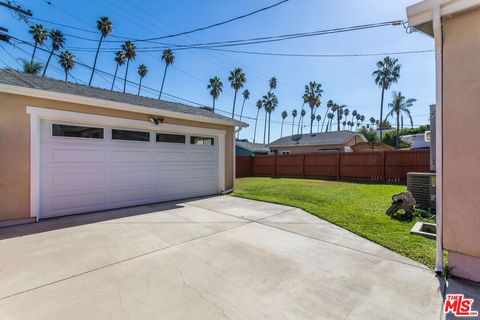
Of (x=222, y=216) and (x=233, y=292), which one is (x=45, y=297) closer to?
(x=233, y=292)

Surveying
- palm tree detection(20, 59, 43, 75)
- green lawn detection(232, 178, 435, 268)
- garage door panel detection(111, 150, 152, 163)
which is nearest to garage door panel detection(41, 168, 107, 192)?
garage door panel detection(111, 150, 152, 163)

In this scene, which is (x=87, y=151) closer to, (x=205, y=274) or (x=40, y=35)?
(x=205, y=274)

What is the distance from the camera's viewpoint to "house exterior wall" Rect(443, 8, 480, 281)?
2775 mm

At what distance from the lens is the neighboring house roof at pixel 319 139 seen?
23.5 m

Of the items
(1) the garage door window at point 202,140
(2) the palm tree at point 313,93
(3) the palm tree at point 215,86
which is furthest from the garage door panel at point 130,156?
(2) the palm tree at point 313,93

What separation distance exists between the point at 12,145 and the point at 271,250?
5.82 m

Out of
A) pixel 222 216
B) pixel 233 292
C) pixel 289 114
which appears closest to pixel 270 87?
pixel 289 114

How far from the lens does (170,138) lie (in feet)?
26.2

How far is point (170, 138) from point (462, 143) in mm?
7219

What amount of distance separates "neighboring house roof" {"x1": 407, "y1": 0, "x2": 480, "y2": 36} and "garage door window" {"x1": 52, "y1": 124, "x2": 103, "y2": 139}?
7.01 m

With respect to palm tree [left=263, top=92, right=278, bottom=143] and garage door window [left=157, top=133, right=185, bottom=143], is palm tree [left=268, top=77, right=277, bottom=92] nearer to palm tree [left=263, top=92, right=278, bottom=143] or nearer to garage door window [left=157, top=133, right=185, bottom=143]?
palm tree [left=263, top=92, right=278, bottom=143]

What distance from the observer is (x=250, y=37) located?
8.16 metres

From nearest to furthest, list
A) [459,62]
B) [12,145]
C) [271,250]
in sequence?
[459,62] < [271,250] < [12,145]

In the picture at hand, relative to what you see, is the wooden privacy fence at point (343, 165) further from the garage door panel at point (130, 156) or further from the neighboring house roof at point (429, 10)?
the garage door panel at point (130, 156)
